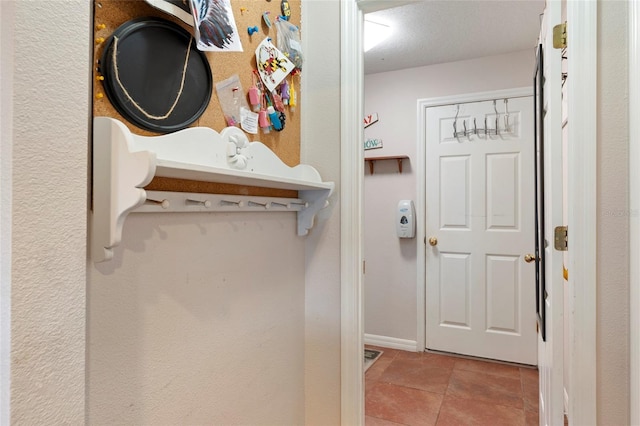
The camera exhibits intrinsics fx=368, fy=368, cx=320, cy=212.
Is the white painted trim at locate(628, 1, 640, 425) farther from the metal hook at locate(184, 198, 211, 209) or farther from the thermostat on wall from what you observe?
the thermostat on wall

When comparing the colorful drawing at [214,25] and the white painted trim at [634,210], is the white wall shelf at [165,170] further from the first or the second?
the white painted trim at [634,210]

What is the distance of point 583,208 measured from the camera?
1.21 meters

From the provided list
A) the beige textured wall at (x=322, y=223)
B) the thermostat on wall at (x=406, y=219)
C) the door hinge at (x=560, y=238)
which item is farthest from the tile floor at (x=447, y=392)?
the door hinge at (x=560, y=238)

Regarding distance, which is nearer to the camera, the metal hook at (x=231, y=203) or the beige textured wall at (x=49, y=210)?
the beige textured wall at (x=49, y=210)

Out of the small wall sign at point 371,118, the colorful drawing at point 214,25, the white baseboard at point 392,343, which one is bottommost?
the white baseboard at point 392,343

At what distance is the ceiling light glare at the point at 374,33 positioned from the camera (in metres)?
2.50

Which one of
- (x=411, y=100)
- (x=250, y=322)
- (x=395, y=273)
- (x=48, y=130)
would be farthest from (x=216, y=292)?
(x=411, y=100)

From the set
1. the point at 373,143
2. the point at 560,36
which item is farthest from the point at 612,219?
the point at 373,143

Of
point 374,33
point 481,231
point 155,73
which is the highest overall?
point 374,33

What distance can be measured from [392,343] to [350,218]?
87.5 inches

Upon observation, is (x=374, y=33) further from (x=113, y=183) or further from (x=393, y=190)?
(x=113, y=183)

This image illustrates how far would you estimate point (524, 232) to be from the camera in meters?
2.90

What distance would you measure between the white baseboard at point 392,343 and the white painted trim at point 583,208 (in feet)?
6.88

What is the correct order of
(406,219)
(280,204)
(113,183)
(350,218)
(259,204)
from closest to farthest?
(113,183) < (259,204) < (280,204) < (350,218) < (406,219)
